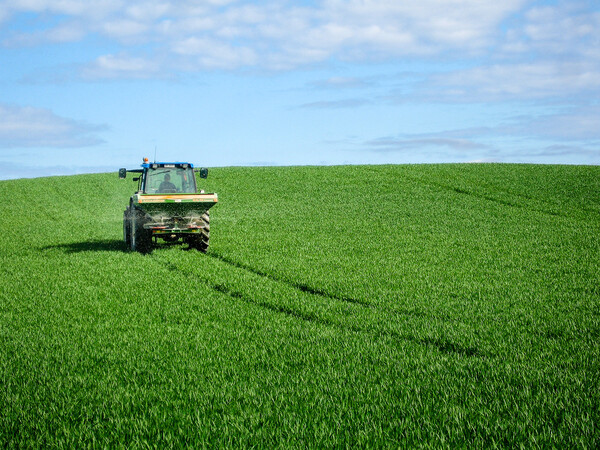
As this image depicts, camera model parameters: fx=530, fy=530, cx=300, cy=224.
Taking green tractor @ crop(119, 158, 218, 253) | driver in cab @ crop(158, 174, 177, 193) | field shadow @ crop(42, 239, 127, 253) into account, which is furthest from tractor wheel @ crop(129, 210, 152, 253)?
driver in cab @ crop(158, 174, 177, 193)

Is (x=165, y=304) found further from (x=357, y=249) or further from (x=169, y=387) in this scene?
(x=357, y=249)

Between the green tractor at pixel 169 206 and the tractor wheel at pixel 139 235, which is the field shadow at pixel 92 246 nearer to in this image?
the tractor wheel at pixel 139 235

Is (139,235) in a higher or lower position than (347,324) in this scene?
higher

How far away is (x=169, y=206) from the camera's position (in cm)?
1609

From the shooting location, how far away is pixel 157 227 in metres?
16.4

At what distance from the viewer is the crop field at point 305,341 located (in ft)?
16.4

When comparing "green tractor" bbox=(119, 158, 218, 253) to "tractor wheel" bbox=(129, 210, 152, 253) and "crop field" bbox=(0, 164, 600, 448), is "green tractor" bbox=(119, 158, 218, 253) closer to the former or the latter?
"tractor wheel" bbox=(129, 210, 152, 253)

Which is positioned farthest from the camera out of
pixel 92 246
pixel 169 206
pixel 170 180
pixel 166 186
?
pixel 92 246

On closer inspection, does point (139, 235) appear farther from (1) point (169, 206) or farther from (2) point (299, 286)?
(2) point (299, 286)

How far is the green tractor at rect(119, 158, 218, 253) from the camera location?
16.0 meters

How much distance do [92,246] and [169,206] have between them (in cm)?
482

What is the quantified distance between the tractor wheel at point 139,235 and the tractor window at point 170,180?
0.89 meters

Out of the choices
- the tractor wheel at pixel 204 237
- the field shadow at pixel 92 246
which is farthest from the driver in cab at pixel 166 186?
the field shadow at pixel 92 246

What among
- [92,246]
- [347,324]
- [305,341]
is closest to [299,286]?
[347,324]
